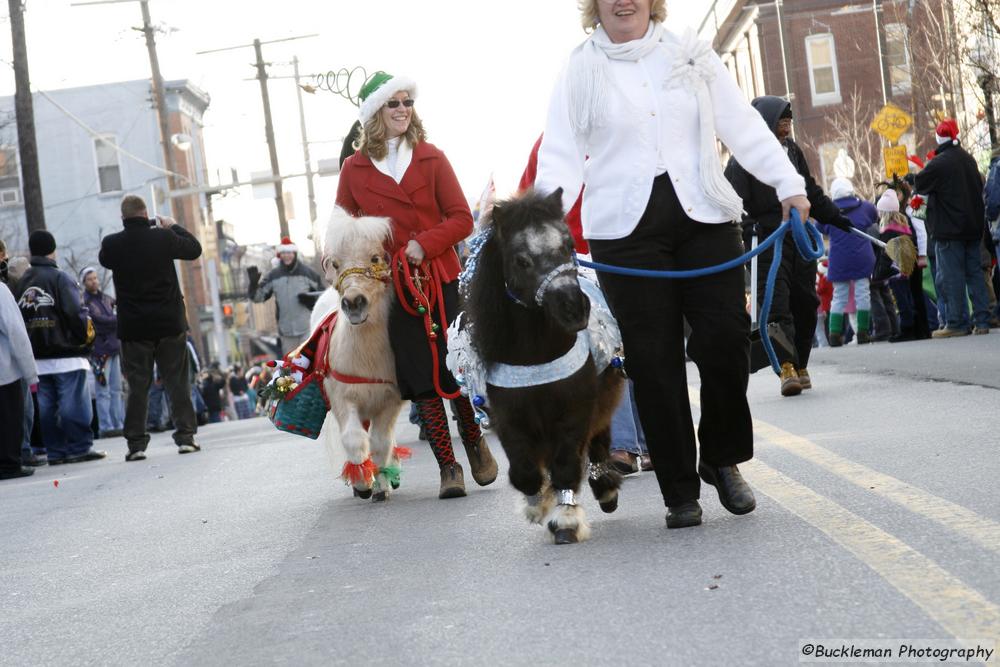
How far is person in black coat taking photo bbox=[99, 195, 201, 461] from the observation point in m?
14.4

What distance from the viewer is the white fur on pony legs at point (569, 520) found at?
19.0 ft

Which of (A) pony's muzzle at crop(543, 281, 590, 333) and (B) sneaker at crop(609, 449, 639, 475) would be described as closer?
(A) pony's muzzle at crop(543, 281, 590, 333)

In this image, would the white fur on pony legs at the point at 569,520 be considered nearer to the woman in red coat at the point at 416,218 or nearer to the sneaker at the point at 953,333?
the woman in red coat at the point at 416,218

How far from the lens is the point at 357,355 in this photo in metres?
8.02

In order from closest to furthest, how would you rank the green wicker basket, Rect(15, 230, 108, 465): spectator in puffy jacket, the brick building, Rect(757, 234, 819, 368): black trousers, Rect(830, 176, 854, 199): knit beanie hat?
the green wicker basket → Rect(757, 234, 819, 368): black trousers → Rect(15, 230, 108, 465): spectator in puffy jacket → Rect(830, 176, 854, 199): knit beanie hat → the brick building

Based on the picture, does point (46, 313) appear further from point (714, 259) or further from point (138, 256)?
point (714, 259)

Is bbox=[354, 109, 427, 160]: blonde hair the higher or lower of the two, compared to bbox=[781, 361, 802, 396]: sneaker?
higher

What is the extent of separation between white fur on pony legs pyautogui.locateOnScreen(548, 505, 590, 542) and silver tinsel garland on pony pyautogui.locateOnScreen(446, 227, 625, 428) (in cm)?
50

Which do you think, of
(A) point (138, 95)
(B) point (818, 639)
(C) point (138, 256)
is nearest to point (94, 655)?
(B) point (818, 639)

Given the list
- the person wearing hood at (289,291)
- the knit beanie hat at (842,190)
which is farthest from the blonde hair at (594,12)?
the knit beanie hat at (842,190)

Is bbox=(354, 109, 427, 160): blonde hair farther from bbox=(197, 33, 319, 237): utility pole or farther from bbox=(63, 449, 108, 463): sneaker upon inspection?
bbox=(197, 33, 319, 237): utility pole

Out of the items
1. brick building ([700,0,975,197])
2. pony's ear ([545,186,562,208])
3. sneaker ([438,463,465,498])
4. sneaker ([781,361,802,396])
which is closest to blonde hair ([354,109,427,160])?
sneaker ([438,463,465,498])

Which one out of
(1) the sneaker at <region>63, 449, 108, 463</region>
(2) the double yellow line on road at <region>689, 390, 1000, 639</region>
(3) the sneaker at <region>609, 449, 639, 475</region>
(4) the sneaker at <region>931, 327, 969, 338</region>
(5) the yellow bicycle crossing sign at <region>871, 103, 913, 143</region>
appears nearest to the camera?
(2) the double yellow line on road at <region>689, 390, 1000, 639</region>

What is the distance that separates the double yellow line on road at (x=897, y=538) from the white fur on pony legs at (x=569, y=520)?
0.83 m
